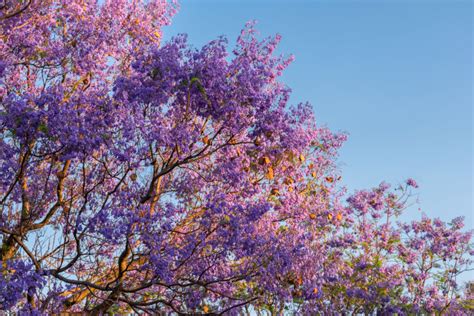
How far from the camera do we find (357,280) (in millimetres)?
15914

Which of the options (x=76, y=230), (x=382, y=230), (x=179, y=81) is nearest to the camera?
(x=76, y=230)

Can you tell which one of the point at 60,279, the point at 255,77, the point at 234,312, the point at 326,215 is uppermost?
the point at 255,77

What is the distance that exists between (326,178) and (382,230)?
3.73 metres

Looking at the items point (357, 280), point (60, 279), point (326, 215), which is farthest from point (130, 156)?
point (357, 280)

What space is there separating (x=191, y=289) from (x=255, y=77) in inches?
179

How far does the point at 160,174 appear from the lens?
1034 centimetres

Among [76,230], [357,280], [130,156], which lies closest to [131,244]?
[76,230]

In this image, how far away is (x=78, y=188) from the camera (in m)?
13.2

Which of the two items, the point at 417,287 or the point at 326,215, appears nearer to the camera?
the point at 326,215

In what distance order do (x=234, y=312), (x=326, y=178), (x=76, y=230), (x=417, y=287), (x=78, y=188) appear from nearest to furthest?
(x=76, y=230) → (x=234, y=312) → (x=78, y=188) → (x=326, y=178) → (x=417, y=287)

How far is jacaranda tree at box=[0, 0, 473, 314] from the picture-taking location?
9.63 m

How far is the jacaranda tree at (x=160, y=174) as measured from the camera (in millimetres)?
9633

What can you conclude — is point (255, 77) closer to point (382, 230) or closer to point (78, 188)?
point (78, 188)

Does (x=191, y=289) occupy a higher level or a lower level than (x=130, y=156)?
lower
